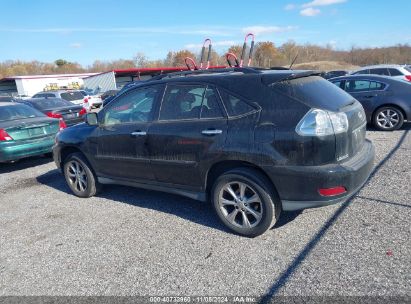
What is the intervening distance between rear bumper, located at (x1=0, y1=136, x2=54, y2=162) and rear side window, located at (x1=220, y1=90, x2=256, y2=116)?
5.37 meters

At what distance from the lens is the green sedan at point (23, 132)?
7.16m

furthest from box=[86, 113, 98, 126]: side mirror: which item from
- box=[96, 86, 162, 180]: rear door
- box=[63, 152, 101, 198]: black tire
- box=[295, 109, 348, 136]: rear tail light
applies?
box=[295, 109, 348, 136]: rear tail light

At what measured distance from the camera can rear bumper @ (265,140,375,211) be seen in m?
3.23

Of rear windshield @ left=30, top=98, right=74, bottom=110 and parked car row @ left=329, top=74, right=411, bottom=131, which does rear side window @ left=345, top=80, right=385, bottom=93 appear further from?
rear windshield @ left=30, top=98, right=74, bottom=110

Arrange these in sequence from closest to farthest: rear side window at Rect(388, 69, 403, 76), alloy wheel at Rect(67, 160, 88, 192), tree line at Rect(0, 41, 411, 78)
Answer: alloy wheel at Rect(67, 160, 88, 192)
rear side window at Rect(388, 69, 403, 76)
tree line at Rect(0, 41, 411, 78)

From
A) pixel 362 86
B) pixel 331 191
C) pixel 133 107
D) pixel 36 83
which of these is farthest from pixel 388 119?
pixel 36 83

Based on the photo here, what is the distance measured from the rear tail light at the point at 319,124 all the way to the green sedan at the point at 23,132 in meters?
6.20

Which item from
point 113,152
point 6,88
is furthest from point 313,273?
point 6,88

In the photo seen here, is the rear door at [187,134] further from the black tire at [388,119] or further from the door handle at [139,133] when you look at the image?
the black tire at [388,119]

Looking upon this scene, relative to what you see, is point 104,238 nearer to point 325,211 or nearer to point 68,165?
point 68,165

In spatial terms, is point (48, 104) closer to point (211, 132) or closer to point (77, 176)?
point (77, 176)

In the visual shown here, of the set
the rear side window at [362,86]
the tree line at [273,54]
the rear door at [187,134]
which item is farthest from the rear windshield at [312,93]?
the tree line at [273,54]

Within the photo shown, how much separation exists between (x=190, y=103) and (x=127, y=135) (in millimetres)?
1048

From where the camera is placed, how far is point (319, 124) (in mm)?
3227
